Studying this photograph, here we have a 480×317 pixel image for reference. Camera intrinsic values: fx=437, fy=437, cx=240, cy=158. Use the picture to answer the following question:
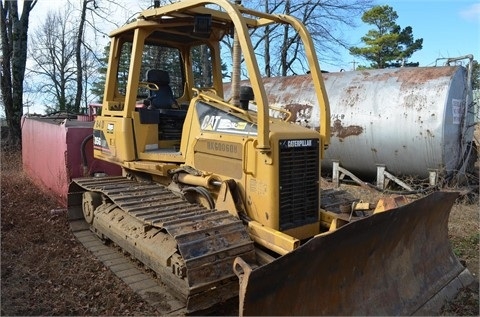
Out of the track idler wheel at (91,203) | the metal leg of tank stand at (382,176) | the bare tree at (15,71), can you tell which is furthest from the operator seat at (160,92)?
the bare tree at (15,71)

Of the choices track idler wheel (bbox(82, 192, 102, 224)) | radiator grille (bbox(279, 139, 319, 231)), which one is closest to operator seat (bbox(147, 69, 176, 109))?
track idler wheel (bbox(82, 192, 102, 224))

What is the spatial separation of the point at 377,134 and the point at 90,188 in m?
6.13

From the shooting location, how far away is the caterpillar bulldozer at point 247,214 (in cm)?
340

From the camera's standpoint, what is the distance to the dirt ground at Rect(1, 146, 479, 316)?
4086mm

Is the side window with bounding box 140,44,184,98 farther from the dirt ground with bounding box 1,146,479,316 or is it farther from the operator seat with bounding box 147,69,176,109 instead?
the dirt ground with bounding box 1,146,479,316

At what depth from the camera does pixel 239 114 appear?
15.2 feet

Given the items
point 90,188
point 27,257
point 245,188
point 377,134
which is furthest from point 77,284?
point 377,134

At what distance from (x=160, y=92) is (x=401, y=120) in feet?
17.3

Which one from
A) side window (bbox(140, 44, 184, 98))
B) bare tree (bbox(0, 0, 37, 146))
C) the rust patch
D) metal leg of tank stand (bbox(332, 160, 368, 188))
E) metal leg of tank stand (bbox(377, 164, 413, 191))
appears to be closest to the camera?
side window (bbox(140, 44, 184, 98))

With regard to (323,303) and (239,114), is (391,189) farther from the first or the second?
(323,303)

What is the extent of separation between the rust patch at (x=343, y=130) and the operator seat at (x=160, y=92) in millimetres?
4963

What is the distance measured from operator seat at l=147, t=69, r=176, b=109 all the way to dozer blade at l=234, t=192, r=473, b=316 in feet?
10.8

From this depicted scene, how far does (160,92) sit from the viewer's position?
5.95 m

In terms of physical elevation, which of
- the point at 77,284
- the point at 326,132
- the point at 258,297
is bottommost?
the point at 77,284
